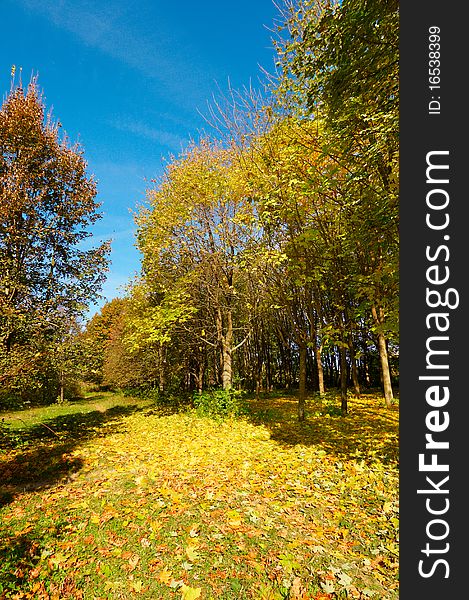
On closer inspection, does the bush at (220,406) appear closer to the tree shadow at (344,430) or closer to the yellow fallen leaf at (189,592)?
the tree shadow at (344,430)

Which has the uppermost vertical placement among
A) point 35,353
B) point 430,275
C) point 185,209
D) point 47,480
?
point 185,209

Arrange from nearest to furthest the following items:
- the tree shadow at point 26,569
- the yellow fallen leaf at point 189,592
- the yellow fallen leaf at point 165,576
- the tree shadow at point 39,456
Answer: the yellow fallen leaf at point 189,592 < the tree shadow at point 26,569 < the yellow fallen leaf at point 165,576 < the tree shadow at point 39,456

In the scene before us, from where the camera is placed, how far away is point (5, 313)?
25.6 feet

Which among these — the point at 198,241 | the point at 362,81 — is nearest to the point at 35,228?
the point at 198,241

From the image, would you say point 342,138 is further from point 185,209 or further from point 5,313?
point 5,313

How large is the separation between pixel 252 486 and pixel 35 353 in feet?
21.6

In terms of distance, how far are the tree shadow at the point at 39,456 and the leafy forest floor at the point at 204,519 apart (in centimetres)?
5

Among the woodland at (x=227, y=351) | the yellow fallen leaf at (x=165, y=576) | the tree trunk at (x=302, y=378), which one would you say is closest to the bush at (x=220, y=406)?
the woodland at (x=227, y=351)

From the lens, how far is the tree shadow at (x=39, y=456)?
6.22m

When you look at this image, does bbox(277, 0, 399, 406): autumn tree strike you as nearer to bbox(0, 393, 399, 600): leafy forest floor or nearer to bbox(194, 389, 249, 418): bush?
bbox(0, 393, 399, 600): leafy forest floor

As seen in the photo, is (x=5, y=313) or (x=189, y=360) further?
(x=189, y=360)

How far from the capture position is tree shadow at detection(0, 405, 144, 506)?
6.22 meters

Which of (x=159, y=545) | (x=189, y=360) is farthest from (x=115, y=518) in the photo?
(x=189, y=360)

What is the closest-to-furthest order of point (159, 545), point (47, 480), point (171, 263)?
point (159, 545) < point (47, 480) < point (171, 263)
